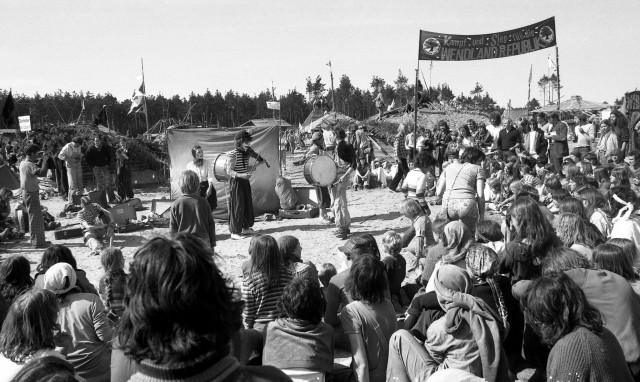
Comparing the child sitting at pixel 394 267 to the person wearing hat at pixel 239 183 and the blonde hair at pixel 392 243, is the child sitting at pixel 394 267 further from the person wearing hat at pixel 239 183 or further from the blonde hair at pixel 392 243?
the person wearing hat at pixel 239 183

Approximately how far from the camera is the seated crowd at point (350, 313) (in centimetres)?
167

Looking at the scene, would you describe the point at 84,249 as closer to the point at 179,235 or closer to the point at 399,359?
the point at 399,359

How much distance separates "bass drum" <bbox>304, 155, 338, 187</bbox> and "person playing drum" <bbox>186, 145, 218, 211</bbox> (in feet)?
5.94

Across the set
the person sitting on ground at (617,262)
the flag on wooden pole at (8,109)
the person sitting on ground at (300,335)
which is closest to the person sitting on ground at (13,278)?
the person sitting on ground at (300,335)

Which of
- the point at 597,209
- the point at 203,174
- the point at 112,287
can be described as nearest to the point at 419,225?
the point at 597,209

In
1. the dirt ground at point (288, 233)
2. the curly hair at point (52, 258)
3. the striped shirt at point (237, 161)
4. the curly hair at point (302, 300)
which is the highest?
the striped shirt at point (237, 161)

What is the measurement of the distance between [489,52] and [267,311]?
11.4 m

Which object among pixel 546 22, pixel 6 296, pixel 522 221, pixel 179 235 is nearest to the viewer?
pixel 179 235

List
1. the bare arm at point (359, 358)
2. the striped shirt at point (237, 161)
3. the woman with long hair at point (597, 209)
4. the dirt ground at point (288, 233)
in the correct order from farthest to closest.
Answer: the striped shirt at point (237, 161) → the dirt ground at point (288, 233) → the woman with long hair at point (597, 209) → the bare arm at point (359, 358)

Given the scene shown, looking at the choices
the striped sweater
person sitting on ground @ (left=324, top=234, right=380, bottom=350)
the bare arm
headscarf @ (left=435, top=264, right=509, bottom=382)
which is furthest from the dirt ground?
headscarf @ (left=435, top=264, right=509, bottom=382)

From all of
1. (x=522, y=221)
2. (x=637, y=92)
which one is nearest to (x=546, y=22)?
(x=637, y=92)

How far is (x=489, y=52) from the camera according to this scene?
1411 centimetres

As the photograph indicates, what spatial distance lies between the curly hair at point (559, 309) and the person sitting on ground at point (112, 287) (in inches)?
102

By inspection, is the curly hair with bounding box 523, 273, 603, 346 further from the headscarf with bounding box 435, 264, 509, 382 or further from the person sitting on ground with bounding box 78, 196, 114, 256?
the person sitting on ground with bounding box 78, 196, 114, 256
